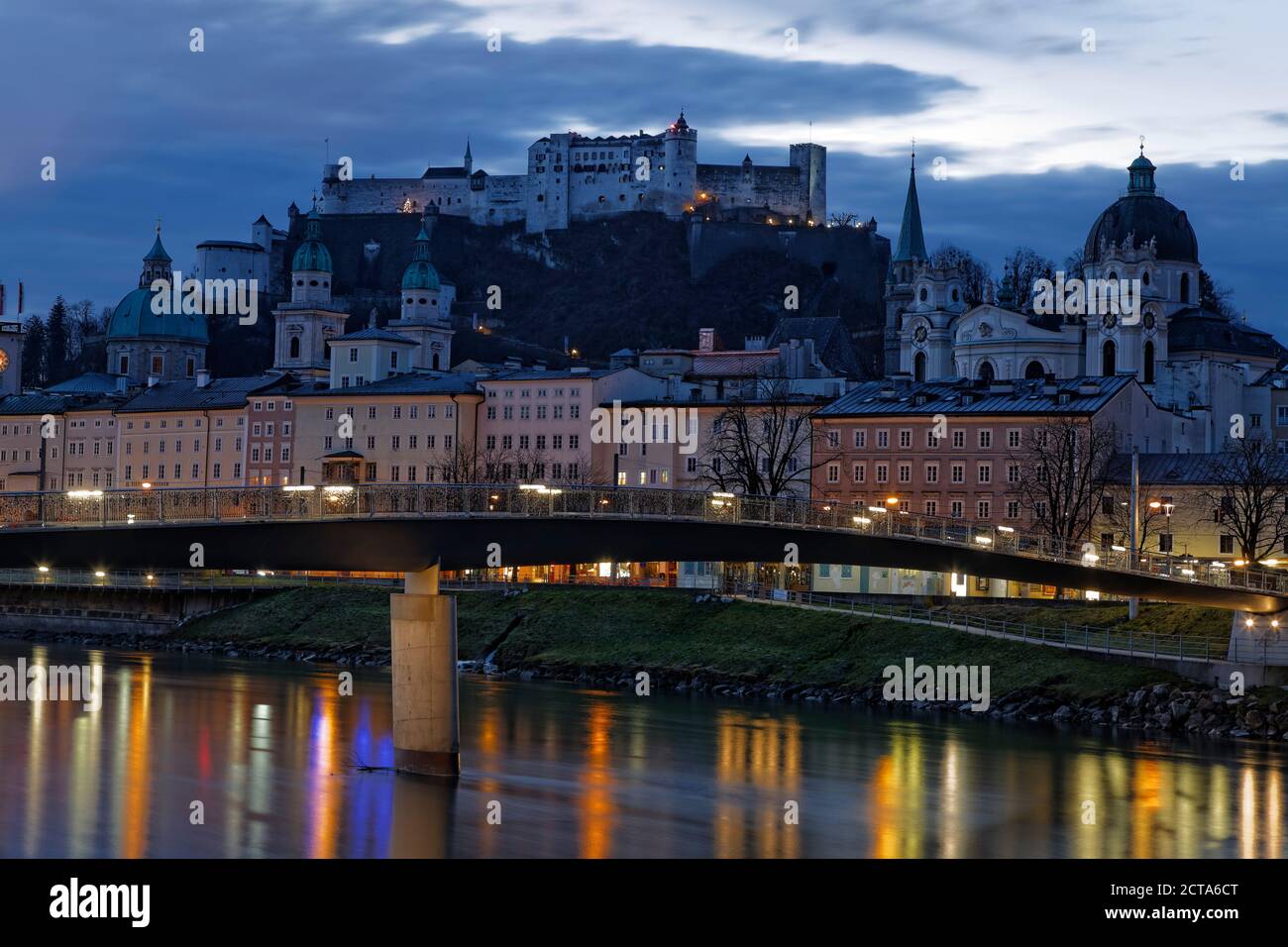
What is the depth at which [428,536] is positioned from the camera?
4638cm

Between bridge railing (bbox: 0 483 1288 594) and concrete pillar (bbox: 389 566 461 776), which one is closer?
bridge railing (bbox: 0 483 1288 594)

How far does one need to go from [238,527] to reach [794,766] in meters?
13.6

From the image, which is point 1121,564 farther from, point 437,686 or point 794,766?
point 437,686

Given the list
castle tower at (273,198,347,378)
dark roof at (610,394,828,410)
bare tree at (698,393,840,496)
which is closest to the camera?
bare tree at (698,393,840,496)

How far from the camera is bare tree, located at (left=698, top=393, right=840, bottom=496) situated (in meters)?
98.4

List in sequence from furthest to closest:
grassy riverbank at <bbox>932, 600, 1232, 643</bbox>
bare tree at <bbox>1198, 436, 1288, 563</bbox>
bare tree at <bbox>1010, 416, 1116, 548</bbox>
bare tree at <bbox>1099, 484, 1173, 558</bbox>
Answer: bare tree at <bbox>1099, 484, 1173, 558</bbox> < bare tree at <bbox>1010, 416, 1116, 548</bbox> < bare tree at <bbox>1198, 436, 1288, 563</bbox> < grassy riverbank at <bbox>932, 600, 1232, 643</bbox>

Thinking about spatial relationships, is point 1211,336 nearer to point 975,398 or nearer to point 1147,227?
point 1147,227

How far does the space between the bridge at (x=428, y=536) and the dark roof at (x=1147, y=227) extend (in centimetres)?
8240

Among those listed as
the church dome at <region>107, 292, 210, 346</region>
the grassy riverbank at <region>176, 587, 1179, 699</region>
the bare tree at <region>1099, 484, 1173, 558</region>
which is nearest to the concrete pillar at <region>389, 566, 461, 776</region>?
the grassy riverbank at <region>176, 587, 1179, 699</region>

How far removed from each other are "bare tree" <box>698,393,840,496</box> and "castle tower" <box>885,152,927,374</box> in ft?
191

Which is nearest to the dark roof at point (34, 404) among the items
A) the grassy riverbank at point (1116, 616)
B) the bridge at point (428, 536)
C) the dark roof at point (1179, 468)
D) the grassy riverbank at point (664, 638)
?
the grassy riverbank at point (664, 638)

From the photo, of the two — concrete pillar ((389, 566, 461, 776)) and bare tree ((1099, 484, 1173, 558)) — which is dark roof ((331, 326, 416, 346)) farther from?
concrete pillar ((389, 566, 461, 776))

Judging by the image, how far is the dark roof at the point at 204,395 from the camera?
131m
